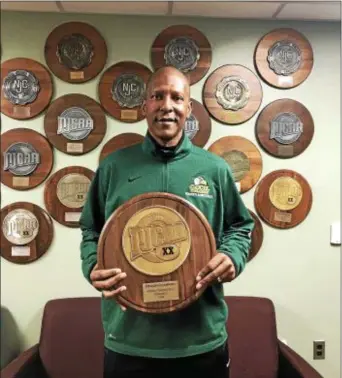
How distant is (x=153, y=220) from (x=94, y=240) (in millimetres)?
179

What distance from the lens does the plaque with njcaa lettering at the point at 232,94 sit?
217 centimetres

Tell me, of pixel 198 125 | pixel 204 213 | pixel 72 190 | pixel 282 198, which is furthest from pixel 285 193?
pixel 204 213

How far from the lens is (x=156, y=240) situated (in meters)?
1.16

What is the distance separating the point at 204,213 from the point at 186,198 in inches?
2.5

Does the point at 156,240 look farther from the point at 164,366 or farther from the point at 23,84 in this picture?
the point at 23,84

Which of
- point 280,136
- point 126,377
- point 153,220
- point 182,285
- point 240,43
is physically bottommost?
point 126,377

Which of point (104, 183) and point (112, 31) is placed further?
point (112, 31)

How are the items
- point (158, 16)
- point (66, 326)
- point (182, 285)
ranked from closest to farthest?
→ point (182, 285)
point (66, 326)
point (158, 16)

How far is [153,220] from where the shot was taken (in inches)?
45.6

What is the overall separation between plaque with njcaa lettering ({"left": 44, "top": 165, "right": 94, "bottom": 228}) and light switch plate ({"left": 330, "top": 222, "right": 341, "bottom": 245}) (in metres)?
1.22

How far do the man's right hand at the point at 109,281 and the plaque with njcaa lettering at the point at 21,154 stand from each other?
1176 mm

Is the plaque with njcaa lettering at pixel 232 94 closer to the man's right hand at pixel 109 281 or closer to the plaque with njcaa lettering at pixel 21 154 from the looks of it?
the plaque with njcaa lettering at pixel 21 154

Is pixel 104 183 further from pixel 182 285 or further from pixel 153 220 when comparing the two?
pixel 182 285

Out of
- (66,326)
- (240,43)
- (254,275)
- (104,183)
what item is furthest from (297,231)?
(104,183)
